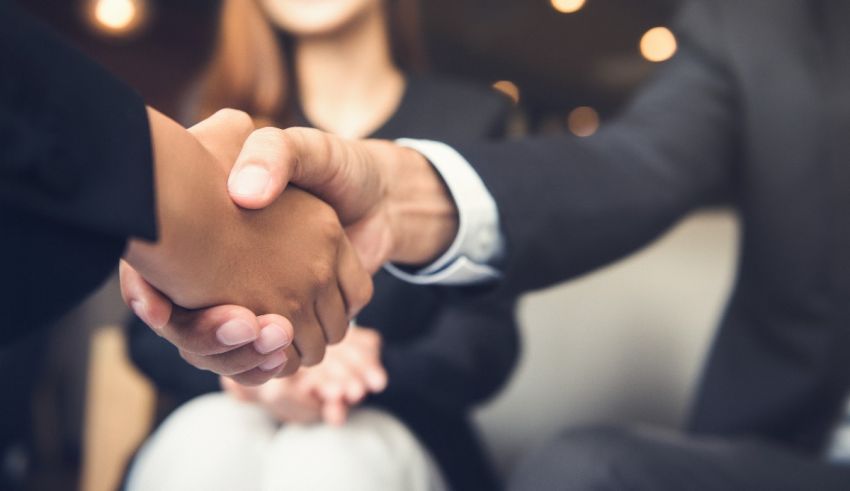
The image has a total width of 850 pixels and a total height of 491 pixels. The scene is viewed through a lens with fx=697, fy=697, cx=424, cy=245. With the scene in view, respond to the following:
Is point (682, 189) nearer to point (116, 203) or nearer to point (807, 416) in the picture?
point (807, 416)

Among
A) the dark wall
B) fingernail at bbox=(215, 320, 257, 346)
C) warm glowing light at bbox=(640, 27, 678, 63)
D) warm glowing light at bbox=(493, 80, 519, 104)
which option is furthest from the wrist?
the dark wall

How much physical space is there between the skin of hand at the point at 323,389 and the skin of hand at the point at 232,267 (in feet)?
0.34

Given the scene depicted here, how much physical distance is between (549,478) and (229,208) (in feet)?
0.56

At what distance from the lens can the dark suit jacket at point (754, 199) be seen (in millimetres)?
364

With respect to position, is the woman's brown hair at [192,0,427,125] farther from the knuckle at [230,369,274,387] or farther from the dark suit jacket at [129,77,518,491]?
the knuckle at [230,369,274,387]

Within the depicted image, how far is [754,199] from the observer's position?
0.40 meters

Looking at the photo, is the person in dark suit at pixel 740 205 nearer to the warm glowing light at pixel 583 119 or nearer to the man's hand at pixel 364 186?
the man's hand at pixel 364 186

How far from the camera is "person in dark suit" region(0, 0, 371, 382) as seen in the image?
166 millimetres

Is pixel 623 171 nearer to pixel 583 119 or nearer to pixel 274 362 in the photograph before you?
pixel 274 362

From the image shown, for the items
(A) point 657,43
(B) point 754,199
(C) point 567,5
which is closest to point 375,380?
(B) point 754,199

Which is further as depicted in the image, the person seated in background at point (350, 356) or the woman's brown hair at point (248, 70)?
the woman's brown hair at point (248, 70)

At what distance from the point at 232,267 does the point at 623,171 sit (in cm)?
24

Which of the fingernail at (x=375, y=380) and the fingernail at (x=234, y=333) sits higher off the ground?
the fingernail at (x=234, y=333)

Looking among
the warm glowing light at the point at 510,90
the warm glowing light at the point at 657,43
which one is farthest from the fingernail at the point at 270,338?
the warm glowing light at the point at 657,43
